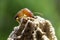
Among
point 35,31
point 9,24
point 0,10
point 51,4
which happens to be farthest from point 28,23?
point 51,4

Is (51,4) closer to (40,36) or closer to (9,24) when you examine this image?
(9,24)

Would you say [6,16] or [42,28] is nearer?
[42,28]

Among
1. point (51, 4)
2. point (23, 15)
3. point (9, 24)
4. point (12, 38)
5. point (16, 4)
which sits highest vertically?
point (51, 4)

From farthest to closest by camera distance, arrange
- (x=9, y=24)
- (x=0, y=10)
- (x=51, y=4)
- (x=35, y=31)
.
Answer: (x=51, y=4)
(x=0, y=10)
(x=9, y=24)
(x=35, y=31)

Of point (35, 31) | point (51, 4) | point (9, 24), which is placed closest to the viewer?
point (35, 31)

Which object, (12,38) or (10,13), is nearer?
(12,38)

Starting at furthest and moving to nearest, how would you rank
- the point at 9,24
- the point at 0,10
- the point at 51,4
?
the point at 51,4, the point at 0,10, the point at 9,24

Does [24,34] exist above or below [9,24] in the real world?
below

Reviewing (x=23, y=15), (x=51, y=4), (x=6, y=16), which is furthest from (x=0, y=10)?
(x=23, y=15)

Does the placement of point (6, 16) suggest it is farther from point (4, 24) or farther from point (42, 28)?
point (42, 28)
